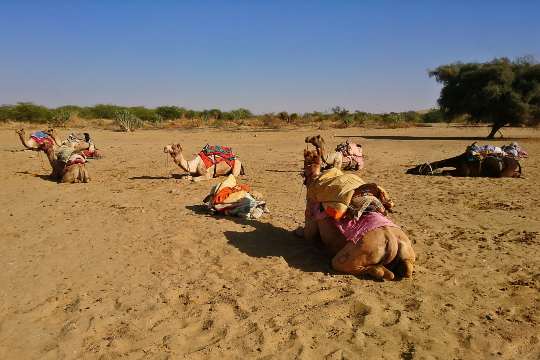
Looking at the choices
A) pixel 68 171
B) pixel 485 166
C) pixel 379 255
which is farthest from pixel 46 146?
pixel 485 166

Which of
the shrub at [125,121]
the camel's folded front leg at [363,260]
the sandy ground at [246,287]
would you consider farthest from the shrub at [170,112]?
the camel's folded front leg at [363,260]

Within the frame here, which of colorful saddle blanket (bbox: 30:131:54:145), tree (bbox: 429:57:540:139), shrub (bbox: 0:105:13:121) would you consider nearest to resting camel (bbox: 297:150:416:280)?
colorful saddle blanket (bbox: 30:131:54:145)

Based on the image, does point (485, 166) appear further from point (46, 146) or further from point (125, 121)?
point (125, 121)

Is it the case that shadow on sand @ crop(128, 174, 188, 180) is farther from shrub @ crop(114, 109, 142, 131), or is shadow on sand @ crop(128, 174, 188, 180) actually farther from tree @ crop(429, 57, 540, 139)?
shrub @ crop(114, 109, 142, 131)

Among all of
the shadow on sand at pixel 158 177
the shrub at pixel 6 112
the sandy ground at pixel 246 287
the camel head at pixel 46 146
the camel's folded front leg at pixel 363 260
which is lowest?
the sandy ground at pixel 246 287

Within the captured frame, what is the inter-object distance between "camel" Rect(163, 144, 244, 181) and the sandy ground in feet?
7.05

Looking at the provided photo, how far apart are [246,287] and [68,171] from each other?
7810 mm

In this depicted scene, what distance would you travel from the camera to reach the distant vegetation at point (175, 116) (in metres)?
38.3

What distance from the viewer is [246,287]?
4.95 m

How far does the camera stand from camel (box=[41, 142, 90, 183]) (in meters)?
11.3

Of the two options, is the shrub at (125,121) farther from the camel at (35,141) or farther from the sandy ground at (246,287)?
the sandy ground at (246,287)

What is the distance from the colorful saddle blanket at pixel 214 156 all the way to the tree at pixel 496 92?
17702 mm

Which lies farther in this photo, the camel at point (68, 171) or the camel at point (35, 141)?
the camel at point (35, 141)

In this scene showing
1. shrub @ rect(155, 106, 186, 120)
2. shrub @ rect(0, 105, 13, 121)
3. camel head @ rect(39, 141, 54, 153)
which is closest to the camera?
camel head @ rect(39, 141, 54, 153)
